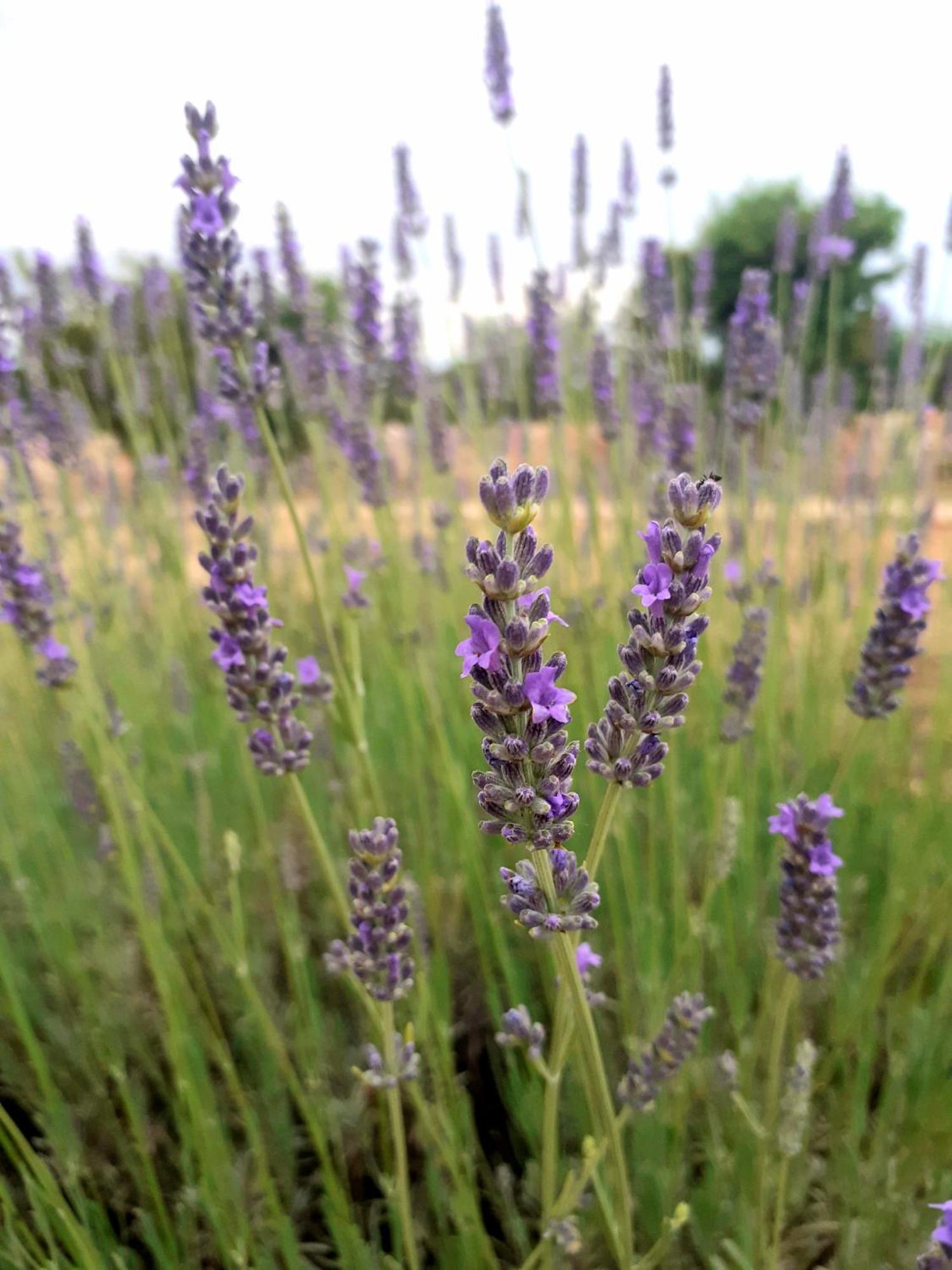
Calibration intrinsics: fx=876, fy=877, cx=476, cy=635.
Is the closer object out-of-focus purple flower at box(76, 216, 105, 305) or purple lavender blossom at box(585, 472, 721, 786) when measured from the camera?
purple lavender blossom at box(585, 472, 721, 786)

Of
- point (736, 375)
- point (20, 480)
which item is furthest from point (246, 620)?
point (736, 375)

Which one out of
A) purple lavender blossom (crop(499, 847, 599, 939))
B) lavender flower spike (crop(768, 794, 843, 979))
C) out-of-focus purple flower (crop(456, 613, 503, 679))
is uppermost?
out-of-focus purple flower (crop(456, 613, 503, 679))

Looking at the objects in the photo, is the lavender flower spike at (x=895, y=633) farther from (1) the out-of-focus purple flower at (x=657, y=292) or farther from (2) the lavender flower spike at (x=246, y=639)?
(1) the out-of-focus purple flower at (x=657, y=292)

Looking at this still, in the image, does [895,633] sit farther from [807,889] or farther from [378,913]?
[378,913]

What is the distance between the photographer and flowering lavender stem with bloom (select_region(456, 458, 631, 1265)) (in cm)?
66

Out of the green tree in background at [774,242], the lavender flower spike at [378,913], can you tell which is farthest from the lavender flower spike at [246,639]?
the green tree in background at [774,242]

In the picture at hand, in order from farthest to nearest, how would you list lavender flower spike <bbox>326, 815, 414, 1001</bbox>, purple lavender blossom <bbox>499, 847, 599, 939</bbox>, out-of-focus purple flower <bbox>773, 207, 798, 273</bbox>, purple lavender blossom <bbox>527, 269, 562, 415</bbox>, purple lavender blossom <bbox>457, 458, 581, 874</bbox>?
1. out-of-focus purple flower <bbox>773, 207, 798, 273</bbox>
2. purple lavender blossom <bbox>527, 269, 562, 415</bbox>
3. lavender flower spike <bbox>326, 815, 414, 1001</bbox>
4. purple lavender blossom <bbox>499, 847, 599, 939</bbox>
5. purple lavender blossom <bbox>457, 458, 581, 874</bbox>

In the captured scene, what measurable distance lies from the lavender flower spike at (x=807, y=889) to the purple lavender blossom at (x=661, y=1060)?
0.50 feet

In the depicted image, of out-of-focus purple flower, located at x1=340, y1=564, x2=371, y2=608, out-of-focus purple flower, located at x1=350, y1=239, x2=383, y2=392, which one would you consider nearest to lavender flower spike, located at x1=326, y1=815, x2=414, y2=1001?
out-of-focus purple flower, located at x1=340, y1=564, x2=371, y2=608

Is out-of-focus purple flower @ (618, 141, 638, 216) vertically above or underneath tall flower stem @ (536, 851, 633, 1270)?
above

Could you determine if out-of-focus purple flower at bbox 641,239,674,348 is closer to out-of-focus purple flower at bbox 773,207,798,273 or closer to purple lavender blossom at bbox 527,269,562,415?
purple lavender blossom at bbox 527,269,562,415

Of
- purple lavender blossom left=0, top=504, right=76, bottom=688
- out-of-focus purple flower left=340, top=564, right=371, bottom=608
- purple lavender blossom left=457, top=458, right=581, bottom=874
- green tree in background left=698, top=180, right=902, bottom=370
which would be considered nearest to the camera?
purple lavender blossom left=457, top=458, right=581, bottom=874

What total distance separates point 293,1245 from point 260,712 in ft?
2.88

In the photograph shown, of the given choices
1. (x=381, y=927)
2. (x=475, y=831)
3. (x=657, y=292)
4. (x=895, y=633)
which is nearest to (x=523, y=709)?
(x=381, y=927)
